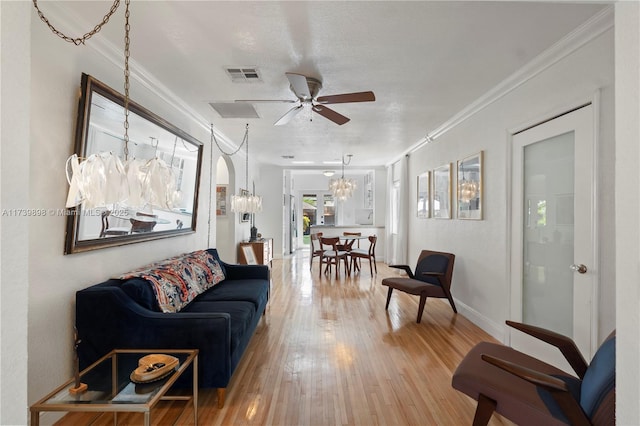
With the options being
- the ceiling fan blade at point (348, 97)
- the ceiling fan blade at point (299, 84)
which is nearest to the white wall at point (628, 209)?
the ceiling fan blade at point (348, 97)

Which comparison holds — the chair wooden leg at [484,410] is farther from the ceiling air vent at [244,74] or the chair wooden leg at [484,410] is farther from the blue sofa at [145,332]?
the ceiling air vent at [244,74]

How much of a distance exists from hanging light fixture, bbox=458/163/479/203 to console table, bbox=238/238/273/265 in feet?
13.6

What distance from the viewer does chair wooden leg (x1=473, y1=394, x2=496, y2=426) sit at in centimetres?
172

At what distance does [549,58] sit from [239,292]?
3596 millimetres

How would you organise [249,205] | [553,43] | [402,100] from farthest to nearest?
[249,205] → [402,100] → [553,43]

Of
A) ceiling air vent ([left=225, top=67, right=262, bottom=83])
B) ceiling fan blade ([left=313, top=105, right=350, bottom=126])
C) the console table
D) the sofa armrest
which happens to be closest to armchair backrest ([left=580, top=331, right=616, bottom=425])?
ceiling fan blade ([left=313, top=105, right=350, bottom=126])

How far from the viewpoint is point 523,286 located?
3051 millimetres

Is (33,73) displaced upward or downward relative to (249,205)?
upward

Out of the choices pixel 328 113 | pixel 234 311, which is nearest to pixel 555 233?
pixel 328 113

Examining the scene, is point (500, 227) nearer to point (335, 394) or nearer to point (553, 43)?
point (553, 43)

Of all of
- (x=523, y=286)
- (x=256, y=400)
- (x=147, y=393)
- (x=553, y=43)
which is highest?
(x=553, y=43)

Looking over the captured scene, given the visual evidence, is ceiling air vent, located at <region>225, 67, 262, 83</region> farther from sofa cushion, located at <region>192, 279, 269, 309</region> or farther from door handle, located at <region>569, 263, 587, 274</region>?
door handle, located at <region>569, 263, 587, 274</region>

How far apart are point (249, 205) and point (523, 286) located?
13.8 ft

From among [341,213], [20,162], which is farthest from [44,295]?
[341,213]
